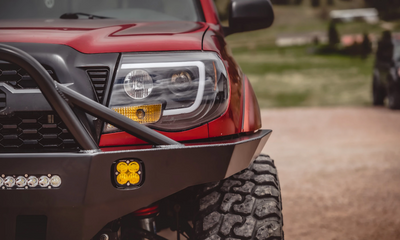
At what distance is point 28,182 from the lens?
1545 mm

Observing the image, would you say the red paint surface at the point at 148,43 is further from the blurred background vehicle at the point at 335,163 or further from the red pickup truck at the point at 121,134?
the blurred background vehicle at the point at 335,163

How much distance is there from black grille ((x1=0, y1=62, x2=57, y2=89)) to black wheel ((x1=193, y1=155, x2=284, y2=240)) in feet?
2.58

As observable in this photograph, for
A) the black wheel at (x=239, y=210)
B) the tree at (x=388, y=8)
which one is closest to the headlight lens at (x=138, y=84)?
the black wheel at (x=239, y=210)

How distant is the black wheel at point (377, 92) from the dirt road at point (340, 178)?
2.50 meters

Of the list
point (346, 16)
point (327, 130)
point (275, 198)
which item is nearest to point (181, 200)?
point (275, 198)

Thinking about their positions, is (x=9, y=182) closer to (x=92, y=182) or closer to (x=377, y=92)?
(x=92, y=182)

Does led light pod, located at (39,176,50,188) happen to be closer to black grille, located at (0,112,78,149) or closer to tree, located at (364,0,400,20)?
black grille, located at (0,112,78,149)

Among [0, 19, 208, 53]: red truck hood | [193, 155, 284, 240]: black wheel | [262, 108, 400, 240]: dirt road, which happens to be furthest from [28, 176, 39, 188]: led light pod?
[262, 108, 400, 240]: dirt road

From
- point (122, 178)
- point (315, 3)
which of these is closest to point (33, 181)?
point (122, 178)

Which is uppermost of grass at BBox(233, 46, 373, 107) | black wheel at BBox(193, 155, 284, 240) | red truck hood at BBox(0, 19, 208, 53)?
red truck hood at BBox(0, 19, 208, 53)

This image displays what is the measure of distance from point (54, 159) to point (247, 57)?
1559 inches

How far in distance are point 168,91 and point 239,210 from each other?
22.0 inches

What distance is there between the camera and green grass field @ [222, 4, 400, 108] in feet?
78.4

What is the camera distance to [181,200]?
2137 millimetres
